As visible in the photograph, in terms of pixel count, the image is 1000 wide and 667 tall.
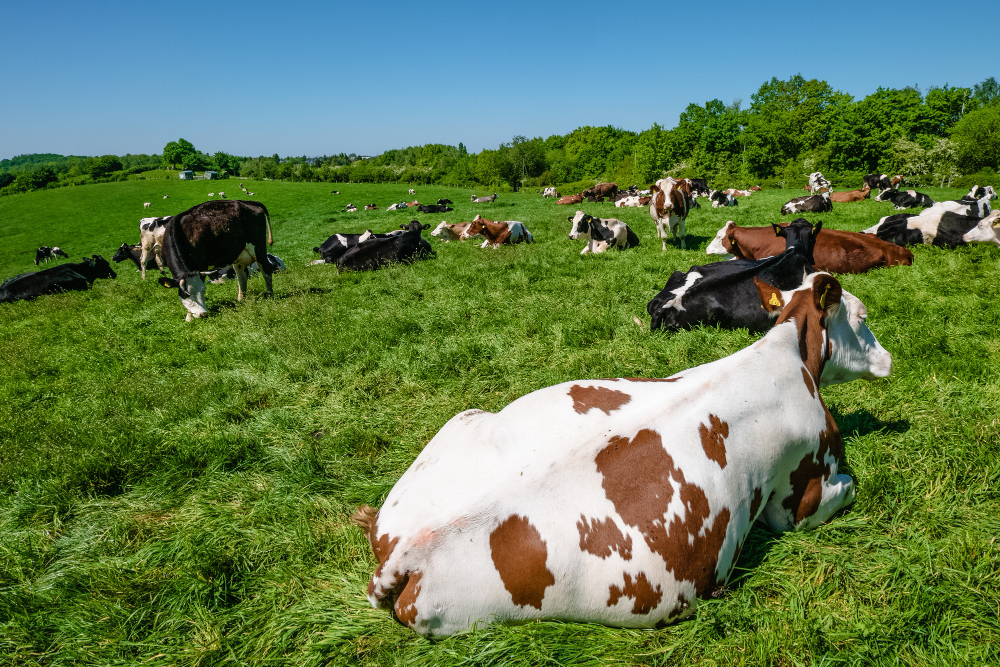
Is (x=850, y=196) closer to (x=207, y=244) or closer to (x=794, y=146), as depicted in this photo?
(x=207, y=244)

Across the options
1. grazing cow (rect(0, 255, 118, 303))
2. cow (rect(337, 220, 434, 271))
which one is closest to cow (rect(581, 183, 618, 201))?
cow (rect(337, 220, 434, 271))

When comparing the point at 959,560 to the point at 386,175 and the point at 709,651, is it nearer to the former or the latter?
the point at 709,651

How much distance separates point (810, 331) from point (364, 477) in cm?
354

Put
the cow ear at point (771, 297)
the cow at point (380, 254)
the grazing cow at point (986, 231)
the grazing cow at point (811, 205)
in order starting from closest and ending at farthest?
the cow ear at point (771, 297) → the grazing cow at point (986, 231) → the cow at point (380, 254) → the grazing cow at point (811, 205)

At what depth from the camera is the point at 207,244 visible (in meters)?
9.22

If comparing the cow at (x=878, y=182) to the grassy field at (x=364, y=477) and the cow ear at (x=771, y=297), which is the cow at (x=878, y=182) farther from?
the cow ear at (x=771, y=297)

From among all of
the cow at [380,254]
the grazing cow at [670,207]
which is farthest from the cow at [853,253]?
the cow at [380,254]

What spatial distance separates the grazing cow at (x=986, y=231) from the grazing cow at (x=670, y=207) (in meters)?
5.49

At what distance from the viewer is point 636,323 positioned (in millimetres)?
6316

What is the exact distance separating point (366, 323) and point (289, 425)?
2.88 m

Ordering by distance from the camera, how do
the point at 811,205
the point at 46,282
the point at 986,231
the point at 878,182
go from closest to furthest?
the point at 986,231 < the point at 46,282 < the point at 811,205 < the point at 878,182

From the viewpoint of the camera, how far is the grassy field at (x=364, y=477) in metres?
2.32

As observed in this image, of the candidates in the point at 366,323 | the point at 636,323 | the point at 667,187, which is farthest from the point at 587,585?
the point at 667,187

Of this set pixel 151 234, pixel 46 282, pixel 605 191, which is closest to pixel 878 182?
pixel 605 191
